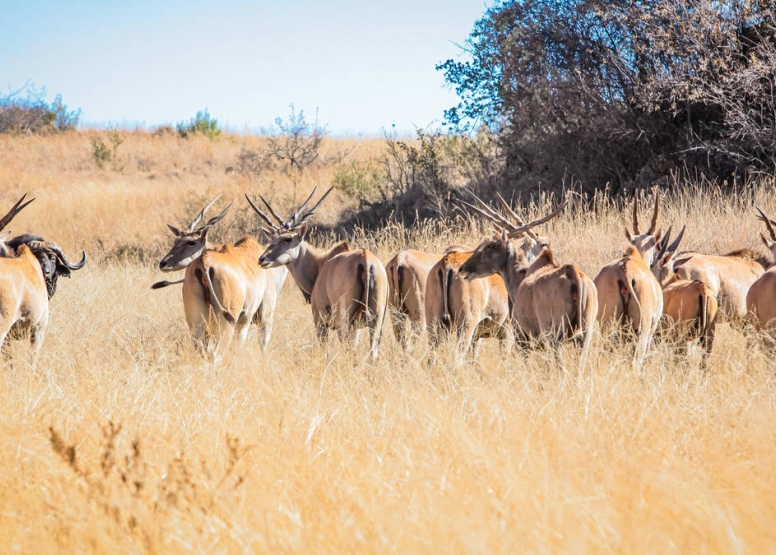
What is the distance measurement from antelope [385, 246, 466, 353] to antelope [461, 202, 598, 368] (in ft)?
2.58

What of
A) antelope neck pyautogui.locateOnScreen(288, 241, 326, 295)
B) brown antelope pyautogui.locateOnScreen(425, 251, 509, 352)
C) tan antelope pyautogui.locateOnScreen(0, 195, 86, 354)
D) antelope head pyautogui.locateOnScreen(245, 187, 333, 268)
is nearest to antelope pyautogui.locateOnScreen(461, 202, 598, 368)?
brown antelope pyautogui.locateOnScreen(425, 251, 509, 352)

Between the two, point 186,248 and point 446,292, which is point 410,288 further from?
point 186,248

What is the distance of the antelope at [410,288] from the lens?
8.59m

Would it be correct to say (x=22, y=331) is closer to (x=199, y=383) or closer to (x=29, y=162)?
(x=199, y=383)

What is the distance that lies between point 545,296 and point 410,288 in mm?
1835

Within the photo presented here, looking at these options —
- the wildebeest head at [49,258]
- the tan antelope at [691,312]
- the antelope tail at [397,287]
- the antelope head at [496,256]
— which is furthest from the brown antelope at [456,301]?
the wildebeest head at [49,258]

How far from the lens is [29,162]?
3112 cm

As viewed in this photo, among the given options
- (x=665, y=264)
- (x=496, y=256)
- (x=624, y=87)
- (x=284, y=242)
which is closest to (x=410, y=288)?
(x=496, y=256)

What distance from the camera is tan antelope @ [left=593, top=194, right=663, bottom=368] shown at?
23.9 ft

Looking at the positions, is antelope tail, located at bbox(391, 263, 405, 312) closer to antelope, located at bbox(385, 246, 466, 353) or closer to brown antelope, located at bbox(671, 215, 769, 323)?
antelope, located at bbox(385, 246, 466, 353)

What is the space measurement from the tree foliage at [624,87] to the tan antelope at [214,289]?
10315 mm

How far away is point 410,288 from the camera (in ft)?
28.2

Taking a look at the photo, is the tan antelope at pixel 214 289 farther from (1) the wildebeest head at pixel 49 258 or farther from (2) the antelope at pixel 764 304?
(2) the antelope at pixel 764 304

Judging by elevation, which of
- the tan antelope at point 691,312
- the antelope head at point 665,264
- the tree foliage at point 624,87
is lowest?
the tan antelope at point 691,312
